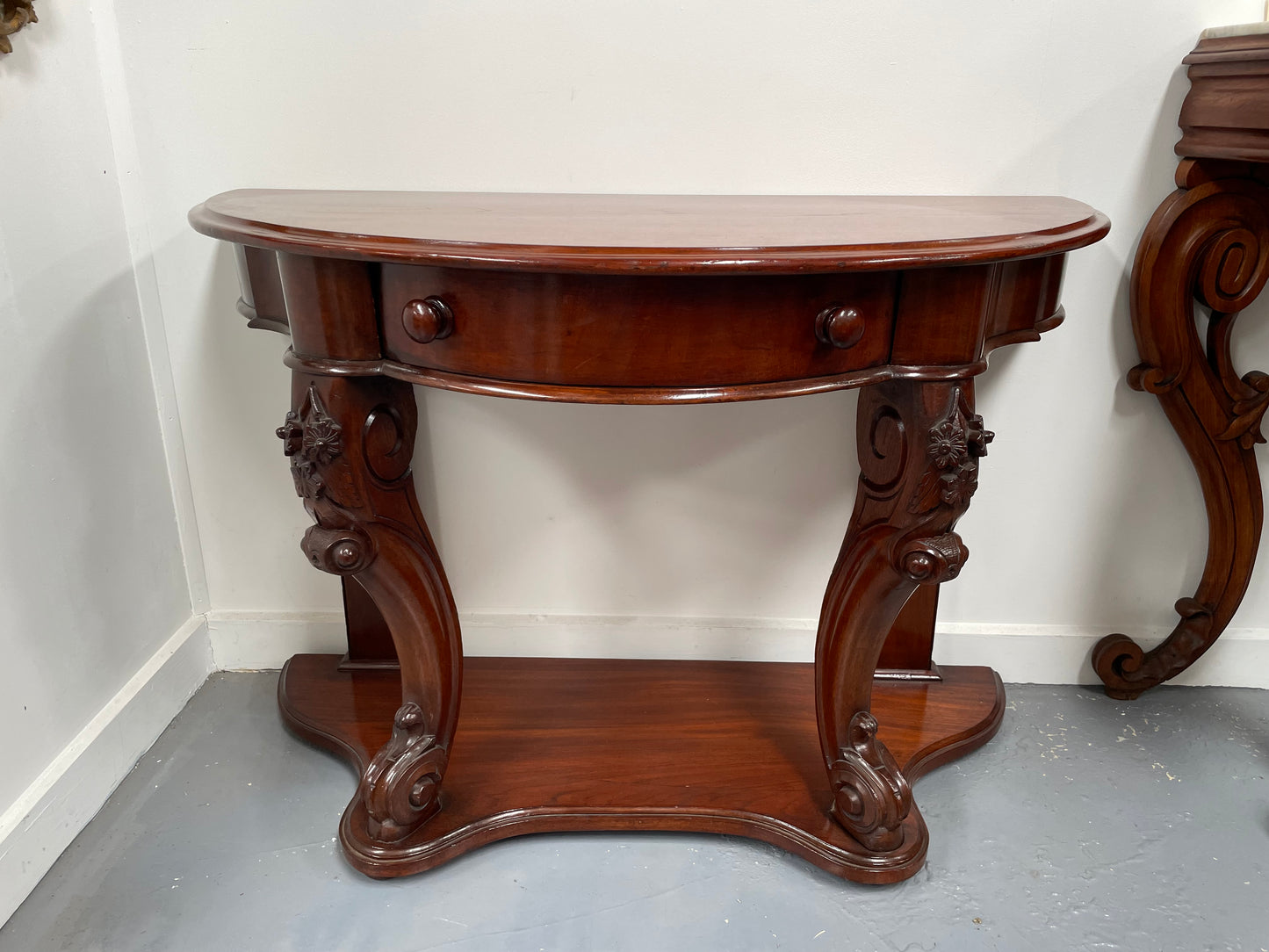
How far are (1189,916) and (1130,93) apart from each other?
3.90ft

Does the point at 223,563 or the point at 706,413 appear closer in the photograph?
the point at 706,413

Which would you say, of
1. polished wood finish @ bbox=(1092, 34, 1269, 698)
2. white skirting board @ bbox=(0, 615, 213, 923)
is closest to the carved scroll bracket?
polished wood finish @ bbox=(1092, 34, 1269, 698)

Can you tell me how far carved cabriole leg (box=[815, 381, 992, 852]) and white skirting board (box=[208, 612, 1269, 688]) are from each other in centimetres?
41

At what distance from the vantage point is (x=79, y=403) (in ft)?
4.44

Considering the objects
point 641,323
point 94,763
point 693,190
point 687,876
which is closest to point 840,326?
point 641,323

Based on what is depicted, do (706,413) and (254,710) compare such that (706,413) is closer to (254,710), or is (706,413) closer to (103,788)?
(254,710)

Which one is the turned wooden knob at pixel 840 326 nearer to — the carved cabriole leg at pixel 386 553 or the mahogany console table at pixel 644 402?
the mahogany console table at pixel 644 402

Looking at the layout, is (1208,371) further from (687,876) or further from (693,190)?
(687,876)

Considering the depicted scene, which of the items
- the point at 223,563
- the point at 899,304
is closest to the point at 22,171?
the point at 223,563

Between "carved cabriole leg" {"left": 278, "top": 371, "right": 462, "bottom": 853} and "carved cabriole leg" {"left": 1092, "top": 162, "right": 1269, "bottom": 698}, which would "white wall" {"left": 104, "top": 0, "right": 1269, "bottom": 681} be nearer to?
"carved cabriole leg" {"left": 1092, "top": 162, "right": 1269, "bottom": 698}

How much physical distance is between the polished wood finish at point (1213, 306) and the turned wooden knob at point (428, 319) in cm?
110

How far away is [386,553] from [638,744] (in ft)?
1.79

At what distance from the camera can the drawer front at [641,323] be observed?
2.96 feet

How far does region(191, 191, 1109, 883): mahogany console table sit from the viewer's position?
2.98ft
